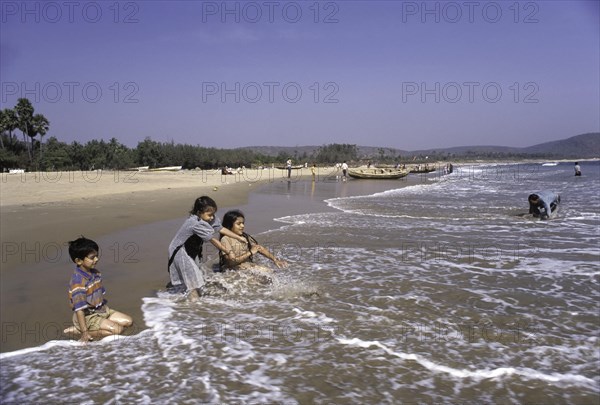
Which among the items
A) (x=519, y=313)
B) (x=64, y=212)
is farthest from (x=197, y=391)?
(x=64, y=212)

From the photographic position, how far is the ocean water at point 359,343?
141 inches

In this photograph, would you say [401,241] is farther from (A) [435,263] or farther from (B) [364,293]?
(B) [364,293]

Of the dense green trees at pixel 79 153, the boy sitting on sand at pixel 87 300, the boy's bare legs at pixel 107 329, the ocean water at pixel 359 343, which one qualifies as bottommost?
the ocean water at pixel 359 343

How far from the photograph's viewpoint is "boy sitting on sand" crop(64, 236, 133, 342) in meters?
4.45

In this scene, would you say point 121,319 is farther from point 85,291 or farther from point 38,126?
point 38,126

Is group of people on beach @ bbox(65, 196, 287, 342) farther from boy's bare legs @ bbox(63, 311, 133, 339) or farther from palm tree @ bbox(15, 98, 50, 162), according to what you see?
palm tree @ bbox(15, 98, 50, 162)

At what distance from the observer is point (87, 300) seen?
4590mm

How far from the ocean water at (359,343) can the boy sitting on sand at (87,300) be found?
0.16 meters

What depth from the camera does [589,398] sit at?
3.45 metres

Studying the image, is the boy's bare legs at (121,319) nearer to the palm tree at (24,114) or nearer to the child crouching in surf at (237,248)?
the child crouching in surf at (237,248)

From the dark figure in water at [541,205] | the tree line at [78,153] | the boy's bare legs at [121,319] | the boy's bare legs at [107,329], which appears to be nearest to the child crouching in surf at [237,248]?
the boy's bare legs at [121,319]

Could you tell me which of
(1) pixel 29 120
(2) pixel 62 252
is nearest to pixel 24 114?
(1) pixel 29 120

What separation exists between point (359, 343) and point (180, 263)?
258 cm

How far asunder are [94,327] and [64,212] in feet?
31.5
